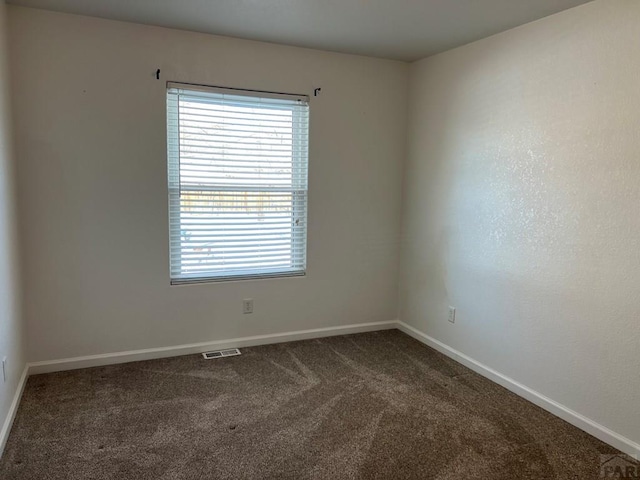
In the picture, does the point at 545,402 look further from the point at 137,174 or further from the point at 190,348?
the point at 137,174

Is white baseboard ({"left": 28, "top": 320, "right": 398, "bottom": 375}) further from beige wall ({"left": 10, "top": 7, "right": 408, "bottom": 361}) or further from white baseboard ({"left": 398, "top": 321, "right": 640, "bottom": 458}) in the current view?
white baseboard ({"left": 398, "top": 321, "right": 640, "bottom": 458})

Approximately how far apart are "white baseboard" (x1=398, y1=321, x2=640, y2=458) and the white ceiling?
2.28 metres

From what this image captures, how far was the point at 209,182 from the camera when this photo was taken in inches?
130

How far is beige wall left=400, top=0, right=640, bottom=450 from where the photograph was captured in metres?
2.25

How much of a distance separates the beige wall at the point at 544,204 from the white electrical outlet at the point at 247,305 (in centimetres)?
148

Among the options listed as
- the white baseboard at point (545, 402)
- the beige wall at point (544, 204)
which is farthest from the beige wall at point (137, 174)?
the white baseboard at point (545, 402)

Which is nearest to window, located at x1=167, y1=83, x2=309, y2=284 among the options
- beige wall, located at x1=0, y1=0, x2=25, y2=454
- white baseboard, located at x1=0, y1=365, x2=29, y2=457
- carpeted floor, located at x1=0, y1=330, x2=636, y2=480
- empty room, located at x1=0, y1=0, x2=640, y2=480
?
empty room, located at x1=0, y1=0, x2=640, y2=480

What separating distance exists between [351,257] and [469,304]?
1060 millimetres

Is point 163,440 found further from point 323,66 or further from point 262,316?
point 323,66

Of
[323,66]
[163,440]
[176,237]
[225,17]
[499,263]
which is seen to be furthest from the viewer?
[323,66]

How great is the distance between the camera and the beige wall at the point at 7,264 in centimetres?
229

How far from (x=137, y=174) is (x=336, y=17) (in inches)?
66.5

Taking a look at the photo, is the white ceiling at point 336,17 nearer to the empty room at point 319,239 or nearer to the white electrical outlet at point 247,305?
the empty room at point 319,239

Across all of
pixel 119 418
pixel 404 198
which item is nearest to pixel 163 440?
pixel 119 418
